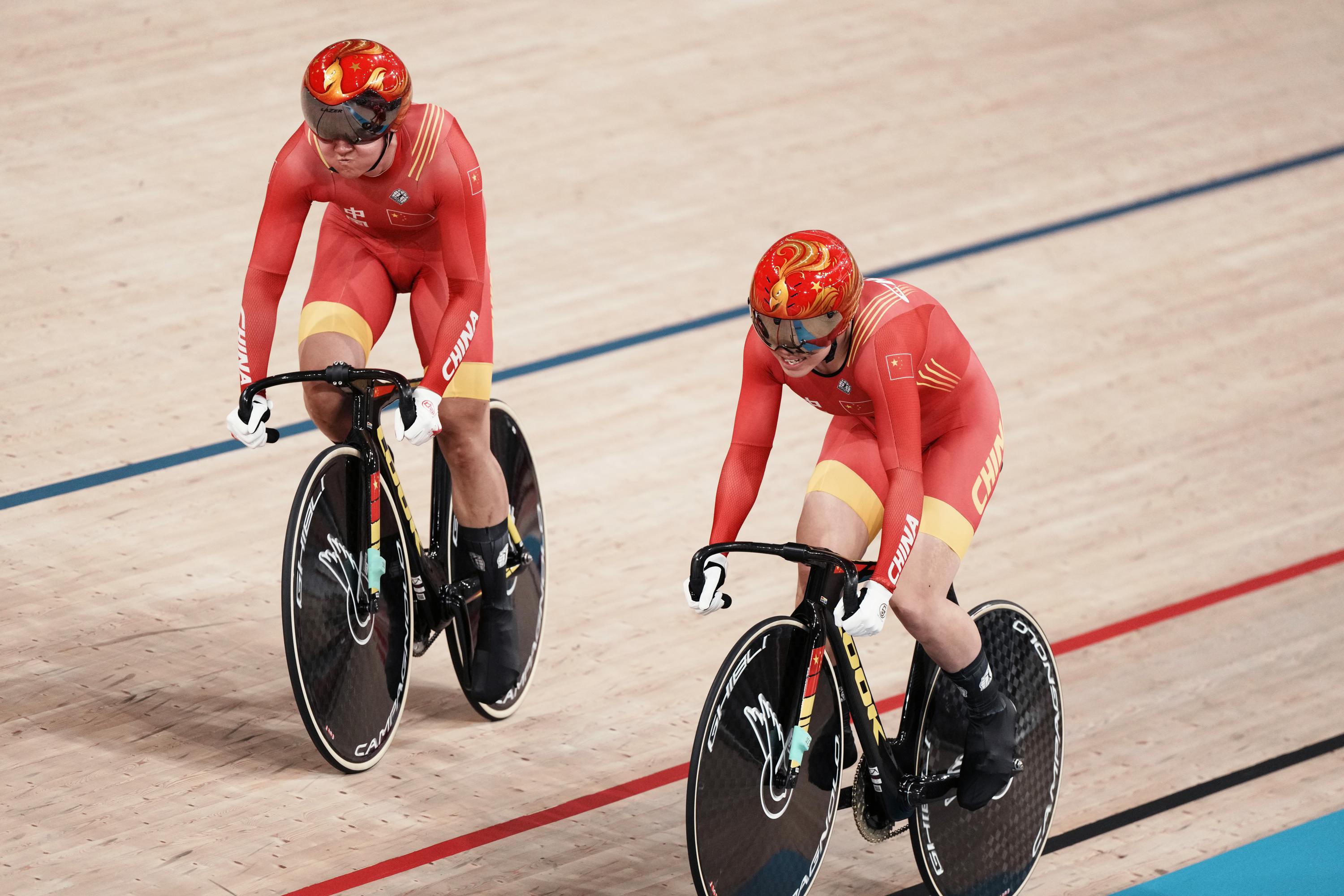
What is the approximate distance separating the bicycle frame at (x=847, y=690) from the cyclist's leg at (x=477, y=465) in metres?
0.95

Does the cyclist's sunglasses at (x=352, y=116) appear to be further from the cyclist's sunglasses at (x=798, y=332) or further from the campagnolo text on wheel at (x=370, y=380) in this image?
the cyclist's sunglasses at (x=798, y=332)

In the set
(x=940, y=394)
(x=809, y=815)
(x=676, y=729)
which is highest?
(x=940, y=394)

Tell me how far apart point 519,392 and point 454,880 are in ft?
8.24

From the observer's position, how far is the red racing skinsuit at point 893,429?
125 inches

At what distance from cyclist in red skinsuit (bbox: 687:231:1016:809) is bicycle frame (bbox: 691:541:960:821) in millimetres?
53

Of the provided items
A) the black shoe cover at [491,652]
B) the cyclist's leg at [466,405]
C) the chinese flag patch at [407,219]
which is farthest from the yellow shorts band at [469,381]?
the black shoe cover at [491,652]

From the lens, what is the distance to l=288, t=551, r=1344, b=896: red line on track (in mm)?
3623

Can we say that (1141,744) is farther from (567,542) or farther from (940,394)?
(567,542)

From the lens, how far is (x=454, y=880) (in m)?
3.62

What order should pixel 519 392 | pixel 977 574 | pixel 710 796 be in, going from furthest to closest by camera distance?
pixel 519 392, pixel 977 574, pixel 710 796

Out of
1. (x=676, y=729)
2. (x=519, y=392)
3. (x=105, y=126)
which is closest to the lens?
(x=676, y=729)

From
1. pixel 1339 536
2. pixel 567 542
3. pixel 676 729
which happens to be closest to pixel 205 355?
pixel 567 542

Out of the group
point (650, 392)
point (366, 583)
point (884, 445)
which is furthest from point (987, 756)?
point (650, 392)

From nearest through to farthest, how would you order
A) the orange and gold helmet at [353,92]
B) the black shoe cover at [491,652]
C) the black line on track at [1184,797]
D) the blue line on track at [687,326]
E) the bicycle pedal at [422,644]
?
the orange and gold helmet at [353,92], the black line on track at [1184,797], the bicycle pedal at [422,644], the black shoe cover at [491,652], the blue line on track at [687,326]
